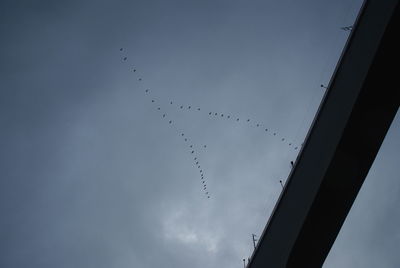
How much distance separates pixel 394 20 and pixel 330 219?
358 cm

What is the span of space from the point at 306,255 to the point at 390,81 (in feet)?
11.5

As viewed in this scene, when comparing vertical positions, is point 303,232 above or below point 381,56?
below

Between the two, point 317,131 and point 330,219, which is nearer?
point 330,219

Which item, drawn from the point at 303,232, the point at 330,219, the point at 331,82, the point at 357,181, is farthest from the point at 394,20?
the point at 303,232

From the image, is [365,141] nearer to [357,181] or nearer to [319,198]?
[357,181]

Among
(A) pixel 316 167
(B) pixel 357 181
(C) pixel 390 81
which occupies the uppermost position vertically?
(C) pixel 390 81

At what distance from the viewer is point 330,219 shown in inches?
207

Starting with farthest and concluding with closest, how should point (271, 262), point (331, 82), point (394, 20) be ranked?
point (271, 262) → point (331, 82) → point (394, 20)

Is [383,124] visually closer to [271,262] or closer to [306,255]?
[306,255]

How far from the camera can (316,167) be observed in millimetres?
5457

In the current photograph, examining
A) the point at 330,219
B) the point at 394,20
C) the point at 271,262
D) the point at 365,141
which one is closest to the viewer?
the point at 394,20

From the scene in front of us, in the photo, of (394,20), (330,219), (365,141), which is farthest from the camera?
(330,219)

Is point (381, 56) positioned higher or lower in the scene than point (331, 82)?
lower

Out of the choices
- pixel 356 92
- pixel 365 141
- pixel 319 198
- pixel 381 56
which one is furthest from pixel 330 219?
pixel 381 56
